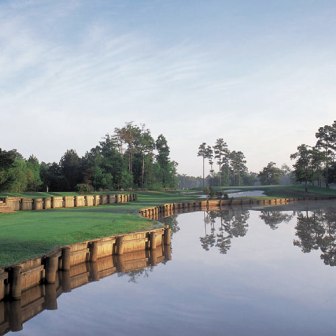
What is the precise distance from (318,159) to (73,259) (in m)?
80.7

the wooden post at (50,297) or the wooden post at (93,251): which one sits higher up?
the wooden post at (93,251)

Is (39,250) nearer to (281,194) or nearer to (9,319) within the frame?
(9,319)

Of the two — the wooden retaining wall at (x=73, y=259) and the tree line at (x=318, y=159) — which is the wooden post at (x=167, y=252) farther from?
the tree line at (x=318, y=159)

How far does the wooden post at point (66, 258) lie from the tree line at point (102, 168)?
23.6 m

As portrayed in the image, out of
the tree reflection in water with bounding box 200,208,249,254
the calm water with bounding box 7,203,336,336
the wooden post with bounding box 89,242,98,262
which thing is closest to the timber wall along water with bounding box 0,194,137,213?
the tree reflection in water with bounding box 200,208,249,254

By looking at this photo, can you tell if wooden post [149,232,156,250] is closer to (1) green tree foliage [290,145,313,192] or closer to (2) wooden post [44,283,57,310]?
(2) wooden post [44,283,57,310]

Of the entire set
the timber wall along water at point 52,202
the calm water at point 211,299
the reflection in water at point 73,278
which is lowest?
the calm water at point 211,299

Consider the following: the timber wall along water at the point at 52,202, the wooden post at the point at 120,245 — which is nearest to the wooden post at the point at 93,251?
the wooden post at the point at 120,245

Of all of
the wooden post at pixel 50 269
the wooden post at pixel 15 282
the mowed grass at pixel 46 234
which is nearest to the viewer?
the wooden post at pixel 15 282

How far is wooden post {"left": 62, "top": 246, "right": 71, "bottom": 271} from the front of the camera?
53.1 feet

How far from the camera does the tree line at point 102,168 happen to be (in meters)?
56.1

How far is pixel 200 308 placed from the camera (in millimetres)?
12312

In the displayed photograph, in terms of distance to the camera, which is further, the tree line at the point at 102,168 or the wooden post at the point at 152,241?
the tree line at the point at 102,168

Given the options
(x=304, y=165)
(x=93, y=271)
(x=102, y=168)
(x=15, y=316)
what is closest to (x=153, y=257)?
(x=93, y=271)
